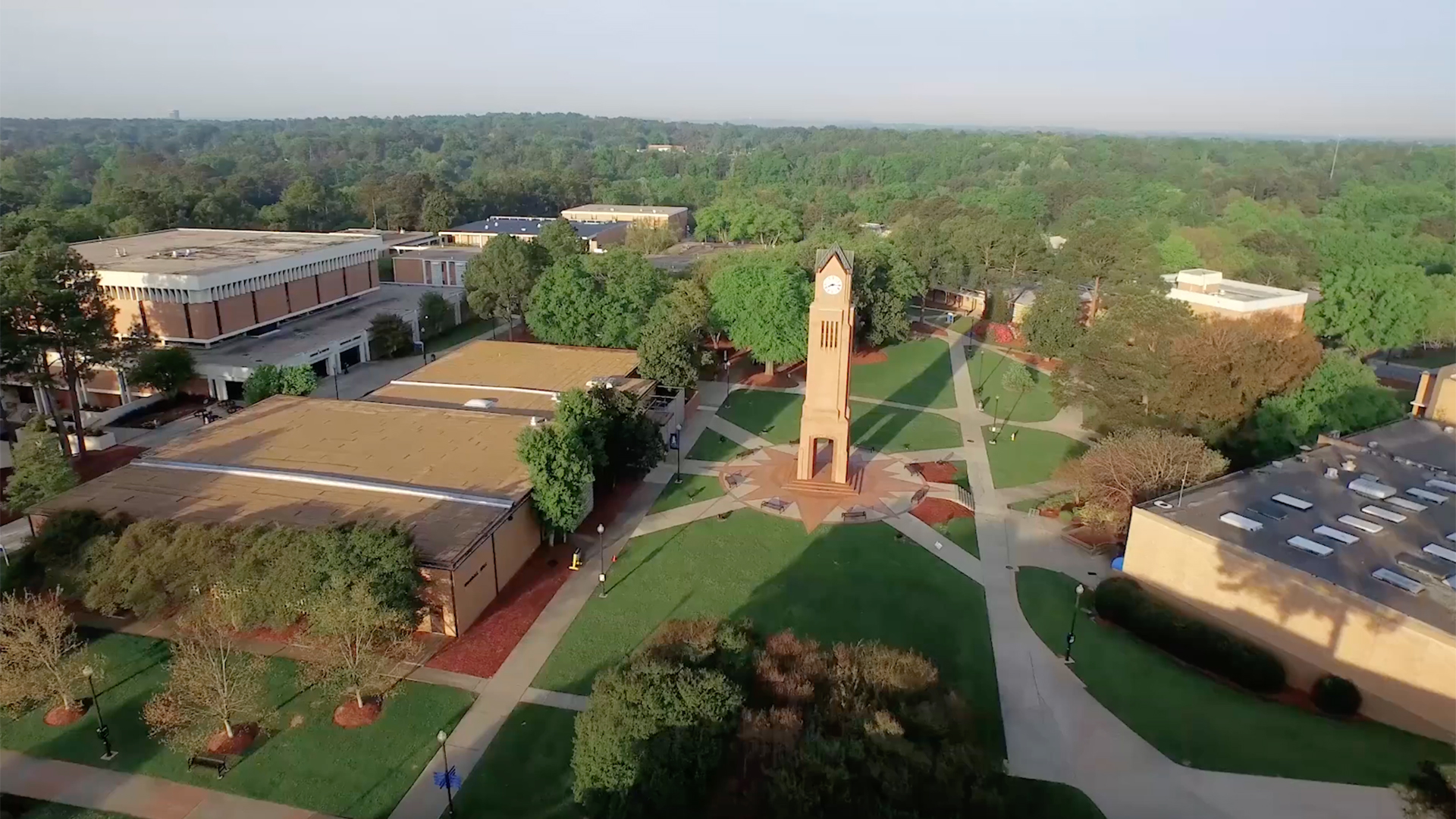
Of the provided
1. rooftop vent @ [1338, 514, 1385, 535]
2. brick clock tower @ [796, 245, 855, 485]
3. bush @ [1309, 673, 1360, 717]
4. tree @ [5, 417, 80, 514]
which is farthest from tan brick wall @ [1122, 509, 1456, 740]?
tree @ [5, 417, 80, 514]

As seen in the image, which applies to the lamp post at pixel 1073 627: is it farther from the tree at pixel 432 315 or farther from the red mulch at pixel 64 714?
the tree at pixel 432 315

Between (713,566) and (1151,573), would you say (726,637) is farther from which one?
(1151,573)

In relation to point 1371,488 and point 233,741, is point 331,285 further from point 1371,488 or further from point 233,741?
point 1371,488

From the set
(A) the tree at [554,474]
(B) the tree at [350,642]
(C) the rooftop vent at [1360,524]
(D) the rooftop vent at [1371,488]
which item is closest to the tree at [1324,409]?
(D) the rooftop vent at [1371,488]

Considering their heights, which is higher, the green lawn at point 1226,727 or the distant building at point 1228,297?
the distant building at point 1228,297

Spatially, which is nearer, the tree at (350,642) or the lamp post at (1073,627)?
the tree at (350,642)

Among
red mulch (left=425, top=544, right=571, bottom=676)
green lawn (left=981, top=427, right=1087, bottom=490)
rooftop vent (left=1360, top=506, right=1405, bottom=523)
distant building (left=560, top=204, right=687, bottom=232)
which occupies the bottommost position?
red mulch (left=425, top=544, right=571, bottom=676)

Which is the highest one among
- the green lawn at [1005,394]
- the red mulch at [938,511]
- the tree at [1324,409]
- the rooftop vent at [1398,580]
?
the tree at [1324,409]

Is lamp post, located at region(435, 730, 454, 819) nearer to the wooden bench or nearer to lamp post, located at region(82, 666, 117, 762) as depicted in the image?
the wooden bench
